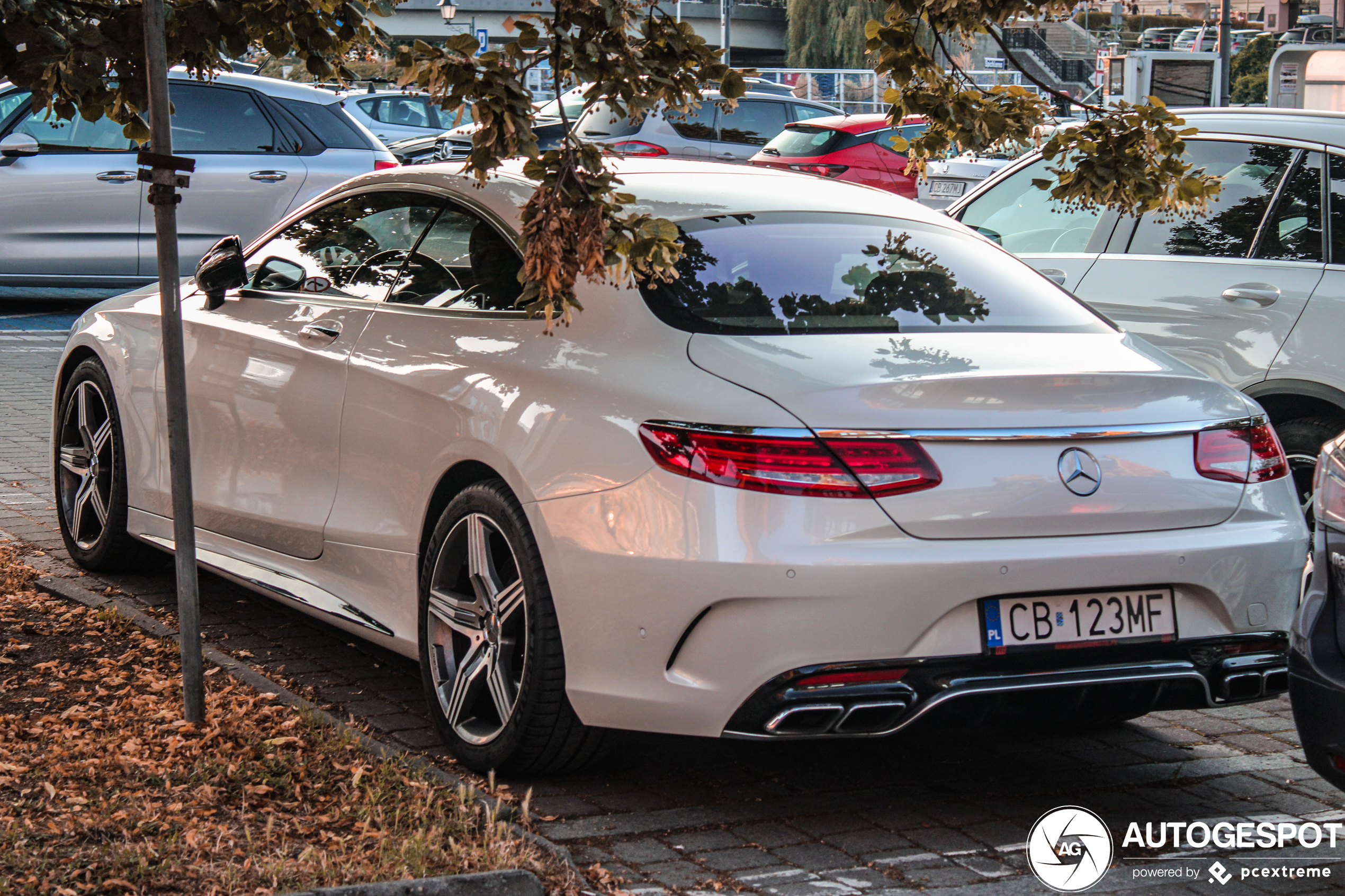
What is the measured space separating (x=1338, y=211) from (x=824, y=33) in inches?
2263

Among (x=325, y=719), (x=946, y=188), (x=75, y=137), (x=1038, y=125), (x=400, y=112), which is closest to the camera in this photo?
(x=325, y=719)

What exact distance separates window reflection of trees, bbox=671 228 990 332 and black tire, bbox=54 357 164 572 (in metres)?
2.72

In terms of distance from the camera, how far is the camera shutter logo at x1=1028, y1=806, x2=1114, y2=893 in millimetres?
3467

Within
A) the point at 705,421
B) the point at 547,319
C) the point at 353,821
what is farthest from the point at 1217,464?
the point at 353,821

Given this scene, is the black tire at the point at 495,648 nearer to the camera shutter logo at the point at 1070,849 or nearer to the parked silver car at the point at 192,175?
the camera shutter logo at the point at 1070,849

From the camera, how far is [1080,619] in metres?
3.53

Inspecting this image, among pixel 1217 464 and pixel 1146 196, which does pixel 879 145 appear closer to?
pixel 1146 196

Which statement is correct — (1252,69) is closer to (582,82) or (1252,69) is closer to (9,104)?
(9,104)

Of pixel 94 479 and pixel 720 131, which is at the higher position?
pixel 720 131

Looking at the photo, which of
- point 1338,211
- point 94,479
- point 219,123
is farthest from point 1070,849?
point 219,123

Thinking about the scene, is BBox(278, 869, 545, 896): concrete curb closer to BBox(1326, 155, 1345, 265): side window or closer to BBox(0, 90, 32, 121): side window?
BBox(1326, 155, 1345, 265): side window

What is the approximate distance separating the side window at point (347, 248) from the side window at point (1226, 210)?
118 inches

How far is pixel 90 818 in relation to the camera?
11.6ft

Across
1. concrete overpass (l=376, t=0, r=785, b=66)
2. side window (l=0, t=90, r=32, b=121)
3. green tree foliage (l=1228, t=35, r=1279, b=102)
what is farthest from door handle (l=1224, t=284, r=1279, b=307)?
concrete overpass (l=376, t=0, r=785, b=66)
